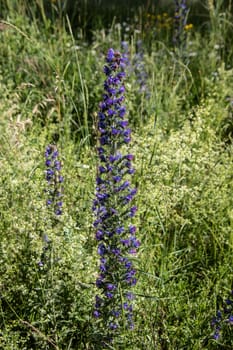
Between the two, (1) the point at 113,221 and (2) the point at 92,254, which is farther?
(2) the point at 92,254

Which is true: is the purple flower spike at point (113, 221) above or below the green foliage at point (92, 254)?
above

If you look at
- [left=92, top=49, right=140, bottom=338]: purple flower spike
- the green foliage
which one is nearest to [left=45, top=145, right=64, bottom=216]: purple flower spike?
the green foliage

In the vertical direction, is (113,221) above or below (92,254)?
above

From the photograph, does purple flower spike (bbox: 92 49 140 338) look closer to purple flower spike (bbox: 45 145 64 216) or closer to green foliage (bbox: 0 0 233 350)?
green foliage (bbox: 0 0 233 350)

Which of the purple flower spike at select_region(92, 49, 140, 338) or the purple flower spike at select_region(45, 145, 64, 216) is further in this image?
the purple flower spike at select_region(45, 145, 64, 216)

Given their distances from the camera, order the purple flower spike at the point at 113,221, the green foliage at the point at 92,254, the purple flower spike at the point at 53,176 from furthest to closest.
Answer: the purple flower spike at the point at 53,176, the green foliage at the point at 92,254, the purple flower spike at the point at 113,221

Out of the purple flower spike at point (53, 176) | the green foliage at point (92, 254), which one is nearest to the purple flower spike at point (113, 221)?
the green foliage at point (92, 254)

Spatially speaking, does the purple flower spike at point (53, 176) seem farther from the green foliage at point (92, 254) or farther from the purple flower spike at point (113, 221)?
the purple flower spike at point (113, 221)

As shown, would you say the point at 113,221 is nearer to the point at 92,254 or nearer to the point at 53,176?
the point at 92,254

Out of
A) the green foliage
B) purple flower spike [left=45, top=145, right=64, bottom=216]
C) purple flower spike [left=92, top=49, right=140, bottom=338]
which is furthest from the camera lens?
purple flower spike [left=45, top=145, right=64, bottom=216]

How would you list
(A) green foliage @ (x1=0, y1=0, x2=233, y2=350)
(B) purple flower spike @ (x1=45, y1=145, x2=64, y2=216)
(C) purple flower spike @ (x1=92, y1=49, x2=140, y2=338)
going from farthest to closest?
1. (B) purple flower spike @ (x1=45, y1=145, x2=64, y2=216)
2. (A) green foliage @ (x1=0, y1=0, x2=233, y2=350)
3. (C) purple flower spike @ (x1=92, y1=49, x2=140, y2=338)

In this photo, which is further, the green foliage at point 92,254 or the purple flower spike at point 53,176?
the purple flower spike at point 53,176

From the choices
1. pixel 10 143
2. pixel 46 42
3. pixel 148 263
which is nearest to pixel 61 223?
pixel 148 263

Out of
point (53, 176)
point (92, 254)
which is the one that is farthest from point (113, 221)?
point (53, 176)
